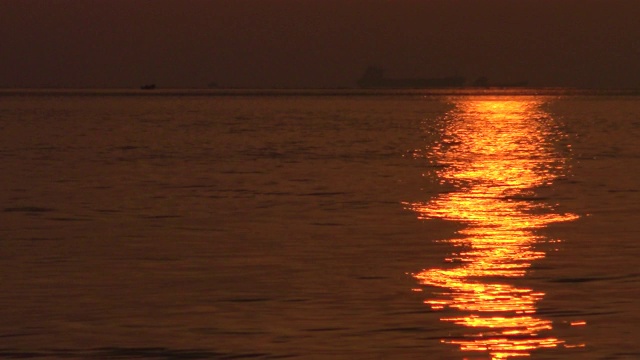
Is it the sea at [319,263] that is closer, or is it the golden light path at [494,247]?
the sea at [319,263]

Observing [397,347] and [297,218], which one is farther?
[297,218]

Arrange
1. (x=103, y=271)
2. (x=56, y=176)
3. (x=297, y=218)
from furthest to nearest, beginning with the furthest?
(x=56, y=176), (x=297, y=218), (x=103, y=271)

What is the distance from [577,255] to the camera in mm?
15547

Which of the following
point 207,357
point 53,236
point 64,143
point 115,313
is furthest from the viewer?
point 64,143

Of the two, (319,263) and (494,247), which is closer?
(319,263)

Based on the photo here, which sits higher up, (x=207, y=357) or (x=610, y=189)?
(x=610, y=189)

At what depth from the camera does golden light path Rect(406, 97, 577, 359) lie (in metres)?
11.0

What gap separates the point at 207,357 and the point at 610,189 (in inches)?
631

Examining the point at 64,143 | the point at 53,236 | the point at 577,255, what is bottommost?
the point at 577,255

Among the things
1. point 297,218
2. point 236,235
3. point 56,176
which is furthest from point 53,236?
point 56,176

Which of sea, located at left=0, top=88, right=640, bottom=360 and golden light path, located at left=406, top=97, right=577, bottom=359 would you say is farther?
golden light path, located at left=406, top=97, right=577, bottom=359

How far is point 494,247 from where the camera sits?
53.4 ft

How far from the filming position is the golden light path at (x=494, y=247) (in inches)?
435

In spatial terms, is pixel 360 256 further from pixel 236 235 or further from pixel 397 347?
pixel 397 347
